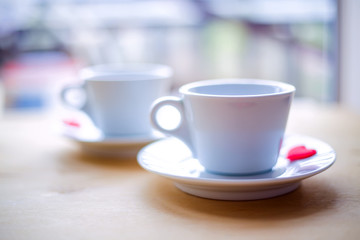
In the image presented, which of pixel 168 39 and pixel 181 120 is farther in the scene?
pixel 168 39

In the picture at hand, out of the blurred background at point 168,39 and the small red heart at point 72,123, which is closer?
the small red heart at point 72,123


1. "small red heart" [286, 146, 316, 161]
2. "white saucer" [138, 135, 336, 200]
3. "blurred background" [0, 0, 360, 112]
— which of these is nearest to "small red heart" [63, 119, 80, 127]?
"white saucer" [138, 135, 336, 200]

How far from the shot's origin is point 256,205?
19.8 inches

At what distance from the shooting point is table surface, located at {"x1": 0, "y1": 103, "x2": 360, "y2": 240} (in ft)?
1.45

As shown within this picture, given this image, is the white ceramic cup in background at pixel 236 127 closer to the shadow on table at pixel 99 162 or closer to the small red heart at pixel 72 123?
the shadow on table at pixel 99 162

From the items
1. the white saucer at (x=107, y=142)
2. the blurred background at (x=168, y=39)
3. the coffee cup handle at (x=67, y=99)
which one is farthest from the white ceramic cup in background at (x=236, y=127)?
the blurred background at (x=168, y=39)

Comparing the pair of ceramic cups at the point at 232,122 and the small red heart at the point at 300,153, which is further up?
the pair of ceramic cups at the point at 232,122

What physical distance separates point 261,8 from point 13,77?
4.52 ft

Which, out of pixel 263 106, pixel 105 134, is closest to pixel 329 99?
pixel 105 134

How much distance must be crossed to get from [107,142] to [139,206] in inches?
8.4

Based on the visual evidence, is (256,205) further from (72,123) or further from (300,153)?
(72,123)

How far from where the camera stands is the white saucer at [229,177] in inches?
19.1

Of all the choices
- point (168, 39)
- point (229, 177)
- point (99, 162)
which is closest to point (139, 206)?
point (229, 177)

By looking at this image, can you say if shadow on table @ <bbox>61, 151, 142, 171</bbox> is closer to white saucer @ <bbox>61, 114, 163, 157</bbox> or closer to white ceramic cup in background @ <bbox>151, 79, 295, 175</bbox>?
white saucer @ <bbox>61, 114, 163, 157</bbox>
